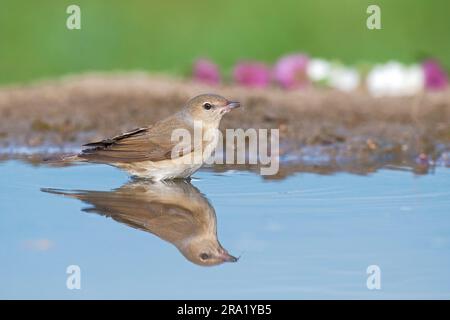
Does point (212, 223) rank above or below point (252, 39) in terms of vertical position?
below

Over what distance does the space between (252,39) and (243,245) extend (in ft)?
29.5

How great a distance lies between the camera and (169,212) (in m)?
5.71

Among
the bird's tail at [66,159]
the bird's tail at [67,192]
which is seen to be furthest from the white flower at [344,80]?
the bird's tail at [67,192]

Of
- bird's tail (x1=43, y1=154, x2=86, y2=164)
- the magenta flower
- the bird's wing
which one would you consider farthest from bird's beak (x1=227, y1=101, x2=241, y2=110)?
the magenta flower

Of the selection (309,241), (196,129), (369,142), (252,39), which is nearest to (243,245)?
(309,241)

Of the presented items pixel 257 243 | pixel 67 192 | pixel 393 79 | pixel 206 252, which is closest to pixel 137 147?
pixel 67 192

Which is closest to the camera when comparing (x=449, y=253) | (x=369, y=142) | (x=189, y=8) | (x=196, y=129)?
(x=449, y=253)

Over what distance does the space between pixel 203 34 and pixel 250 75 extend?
352cm

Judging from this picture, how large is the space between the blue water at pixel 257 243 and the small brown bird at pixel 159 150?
17 centimetres

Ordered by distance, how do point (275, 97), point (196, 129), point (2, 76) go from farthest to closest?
1. point (2, 76)
2. point (275, 97)
3. point (196, 129)

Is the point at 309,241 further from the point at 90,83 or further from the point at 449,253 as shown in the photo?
the point at 90,83

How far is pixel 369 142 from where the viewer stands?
810cm

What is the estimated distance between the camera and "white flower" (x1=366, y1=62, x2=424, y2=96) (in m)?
10.4

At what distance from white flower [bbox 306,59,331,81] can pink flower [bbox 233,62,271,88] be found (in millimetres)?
455
